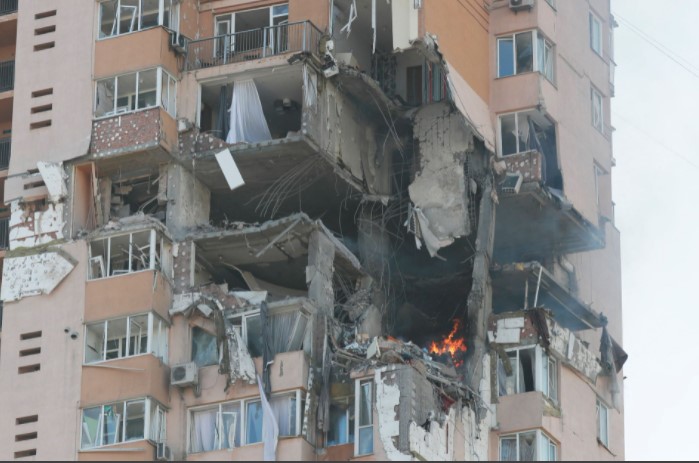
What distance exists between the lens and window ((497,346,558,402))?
63.2 meters

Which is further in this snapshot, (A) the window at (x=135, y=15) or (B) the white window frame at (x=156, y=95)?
(A) the window at (x=135, y=15)

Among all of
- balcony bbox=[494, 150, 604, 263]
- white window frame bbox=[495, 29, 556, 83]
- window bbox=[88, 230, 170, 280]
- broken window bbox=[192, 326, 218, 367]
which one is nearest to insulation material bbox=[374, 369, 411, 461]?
broken window bbox=[192, 326, 218, 367]

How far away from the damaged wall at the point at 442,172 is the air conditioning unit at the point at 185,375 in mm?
9335

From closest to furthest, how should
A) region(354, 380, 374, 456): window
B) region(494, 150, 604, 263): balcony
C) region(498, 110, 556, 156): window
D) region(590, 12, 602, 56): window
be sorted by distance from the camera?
region(354, 380, 374, 456): window → region(494, 150, 604, 263): balcony → region(498, 110, 556, 156): window → region(590, 12, 602, 56): window

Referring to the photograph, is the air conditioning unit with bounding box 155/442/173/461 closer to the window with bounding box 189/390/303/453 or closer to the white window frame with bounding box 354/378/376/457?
the window with bounding box 189/390/303/453

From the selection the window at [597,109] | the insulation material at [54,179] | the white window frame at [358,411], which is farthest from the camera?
the window at [597,109]

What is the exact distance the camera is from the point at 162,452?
193 feet

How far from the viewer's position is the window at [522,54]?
68000 millimetres

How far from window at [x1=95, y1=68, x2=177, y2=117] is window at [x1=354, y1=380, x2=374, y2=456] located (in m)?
11.0

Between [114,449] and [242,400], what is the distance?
12.4 feet

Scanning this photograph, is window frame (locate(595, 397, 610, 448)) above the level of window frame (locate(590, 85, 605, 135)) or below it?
below

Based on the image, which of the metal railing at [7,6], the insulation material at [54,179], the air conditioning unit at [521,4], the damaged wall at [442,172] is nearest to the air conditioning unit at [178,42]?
the insulation material at [54,179]

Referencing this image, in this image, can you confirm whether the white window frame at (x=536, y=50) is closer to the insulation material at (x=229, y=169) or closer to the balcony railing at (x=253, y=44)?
the balcony railing at (x=253, y=44)

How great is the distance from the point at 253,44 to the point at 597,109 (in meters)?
12.9
